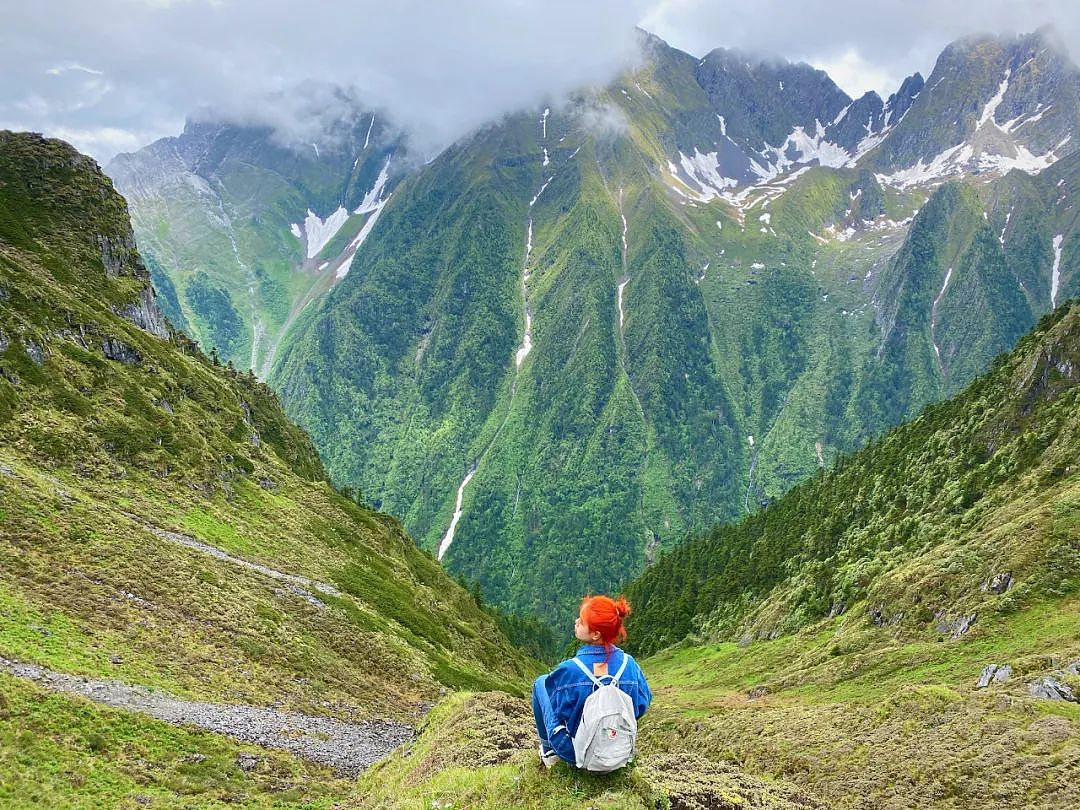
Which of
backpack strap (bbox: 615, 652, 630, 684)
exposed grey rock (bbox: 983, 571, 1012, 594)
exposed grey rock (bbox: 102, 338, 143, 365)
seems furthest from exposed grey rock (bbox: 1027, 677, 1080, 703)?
exposed grey rock (bbox: 102, 338, 143, 365)

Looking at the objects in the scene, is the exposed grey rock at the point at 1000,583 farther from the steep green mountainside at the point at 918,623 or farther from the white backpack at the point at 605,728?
the white backpack at the point at 605,728

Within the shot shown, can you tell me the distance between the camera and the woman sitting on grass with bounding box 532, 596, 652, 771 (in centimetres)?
1062

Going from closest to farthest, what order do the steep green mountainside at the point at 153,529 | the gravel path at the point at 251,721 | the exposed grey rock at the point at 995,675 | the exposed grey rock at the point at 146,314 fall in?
the gravel path at the point at 251,721 → the exposed grey rock at the point at 995,675 → the steep green mountainside at the point at 153,529 → the exposed grey rock at the point at 146,314

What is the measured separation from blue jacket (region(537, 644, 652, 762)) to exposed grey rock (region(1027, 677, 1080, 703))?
21929 mm

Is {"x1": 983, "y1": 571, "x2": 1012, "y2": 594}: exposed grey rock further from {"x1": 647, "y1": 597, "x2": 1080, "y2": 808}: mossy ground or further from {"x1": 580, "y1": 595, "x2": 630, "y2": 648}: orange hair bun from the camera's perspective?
{"x1": 580, "y1": 595, "x2": 630, "y2": 648}: orange hair bun

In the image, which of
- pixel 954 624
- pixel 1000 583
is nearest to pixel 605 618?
pixel 954 624

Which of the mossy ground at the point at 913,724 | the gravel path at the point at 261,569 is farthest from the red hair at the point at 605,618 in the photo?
the gravel path at the point at 261,569

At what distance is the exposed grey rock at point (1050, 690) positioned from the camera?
23797 millimetres

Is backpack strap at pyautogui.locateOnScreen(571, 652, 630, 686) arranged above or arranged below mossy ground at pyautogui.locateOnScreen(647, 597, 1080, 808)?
above

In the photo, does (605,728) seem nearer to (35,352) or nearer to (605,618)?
(605,618)

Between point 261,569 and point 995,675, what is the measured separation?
1981 inches

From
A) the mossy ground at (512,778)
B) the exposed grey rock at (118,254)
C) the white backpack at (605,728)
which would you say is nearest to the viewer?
the white backpack at (605,728)

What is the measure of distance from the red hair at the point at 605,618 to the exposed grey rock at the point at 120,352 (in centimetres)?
7510

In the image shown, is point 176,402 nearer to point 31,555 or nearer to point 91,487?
point 91,487
